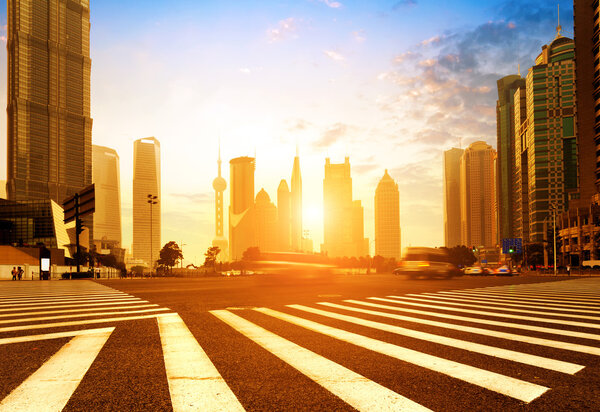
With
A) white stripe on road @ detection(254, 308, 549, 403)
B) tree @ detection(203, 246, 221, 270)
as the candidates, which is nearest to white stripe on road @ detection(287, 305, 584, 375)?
white stripe on road @ detection(254, 308, 549, 403)

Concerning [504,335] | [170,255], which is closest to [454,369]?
[504,335]

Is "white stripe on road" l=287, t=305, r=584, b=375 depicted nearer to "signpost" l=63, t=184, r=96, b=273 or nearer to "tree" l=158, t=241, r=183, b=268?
"signpost" l=63, t=184, r=96, b=273

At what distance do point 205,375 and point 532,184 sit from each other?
183 m

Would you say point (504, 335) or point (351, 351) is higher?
point (351, 351)

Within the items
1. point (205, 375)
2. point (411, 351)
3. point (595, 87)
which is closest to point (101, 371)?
point (205, 375)

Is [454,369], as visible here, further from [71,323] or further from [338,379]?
[71,323]

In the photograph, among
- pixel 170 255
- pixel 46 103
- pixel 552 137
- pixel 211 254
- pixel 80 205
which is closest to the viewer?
pixel 80 205

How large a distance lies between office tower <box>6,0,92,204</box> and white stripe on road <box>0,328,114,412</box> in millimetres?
193078

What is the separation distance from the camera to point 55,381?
3920 mm

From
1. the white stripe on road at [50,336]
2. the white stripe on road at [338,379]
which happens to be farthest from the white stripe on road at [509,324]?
the white stripe on road at [50,336]

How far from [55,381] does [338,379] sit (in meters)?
2.54

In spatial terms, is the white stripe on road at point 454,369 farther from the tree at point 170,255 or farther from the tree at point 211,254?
the tree at point 211,254

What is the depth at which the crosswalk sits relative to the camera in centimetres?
345

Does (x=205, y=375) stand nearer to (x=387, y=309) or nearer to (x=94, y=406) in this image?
(x=94, y=406)
